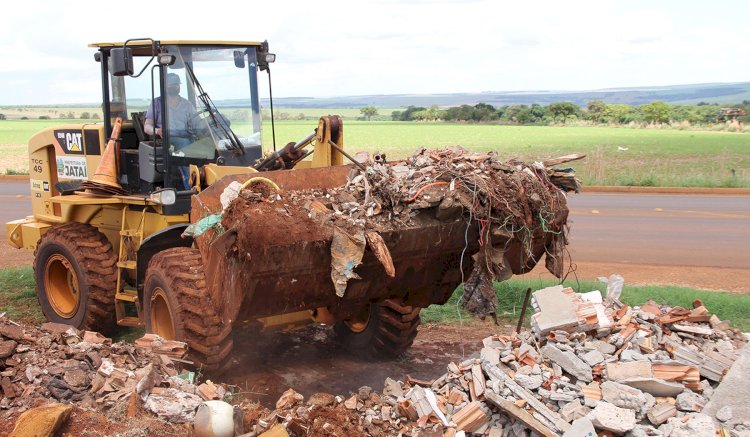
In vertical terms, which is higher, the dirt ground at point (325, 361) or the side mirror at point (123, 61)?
the side mirror at point (123, 61)

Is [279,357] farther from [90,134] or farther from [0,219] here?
[0,219]

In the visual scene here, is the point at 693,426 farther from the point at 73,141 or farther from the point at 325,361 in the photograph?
the point at 73,141

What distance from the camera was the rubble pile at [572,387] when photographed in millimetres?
5695

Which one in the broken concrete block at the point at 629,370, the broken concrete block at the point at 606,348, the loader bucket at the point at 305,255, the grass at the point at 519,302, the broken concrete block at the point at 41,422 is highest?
the loader bucket at the point at 305,255

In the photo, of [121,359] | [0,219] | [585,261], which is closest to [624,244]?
[585,261]

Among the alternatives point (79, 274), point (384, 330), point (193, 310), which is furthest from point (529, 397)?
point (79, 274)

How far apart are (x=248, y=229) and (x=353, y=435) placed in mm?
1714

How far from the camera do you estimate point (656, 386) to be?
5934 mm

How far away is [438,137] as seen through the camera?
52.2m

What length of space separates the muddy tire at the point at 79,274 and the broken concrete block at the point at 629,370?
5.28 meters

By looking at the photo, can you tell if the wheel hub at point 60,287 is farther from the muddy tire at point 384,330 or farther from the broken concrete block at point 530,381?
the broken concrete block at point 530,381

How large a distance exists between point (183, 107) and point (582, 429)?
16.7ft

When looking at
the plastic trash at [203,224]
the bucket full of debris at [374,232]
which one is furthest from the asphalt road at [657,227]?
the plastic trash at [203,224]

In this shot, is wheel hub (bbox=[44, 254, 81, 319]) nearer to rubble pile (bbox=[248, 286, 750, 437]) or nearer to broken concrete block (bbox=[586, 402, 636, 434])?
rubble pile (bbox=[248, 286, 750, 437])
